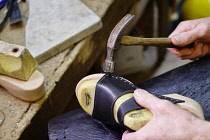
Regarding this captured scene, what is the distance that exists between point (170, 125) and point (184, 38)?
13.8 inches

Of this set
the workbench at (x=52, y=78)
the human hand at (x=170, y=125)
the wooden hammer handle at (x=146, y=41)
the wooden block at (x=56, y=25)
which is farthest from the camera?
the wooden block at (x=56, y=25)

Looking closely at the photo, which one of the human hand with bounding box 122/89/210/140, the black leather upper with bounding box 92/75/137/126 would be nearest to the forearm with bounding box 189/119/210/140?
the human hand with bounding box 122/89/210/140

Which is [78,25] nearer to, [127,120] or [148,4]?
[127,120]

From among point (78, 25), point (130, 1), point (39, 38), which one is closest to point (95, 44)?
point (78, 25)

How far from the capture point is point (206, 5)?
1.44 m

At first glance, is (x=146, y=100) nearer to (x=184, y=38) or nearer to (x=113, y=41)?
(x=113, y=41)

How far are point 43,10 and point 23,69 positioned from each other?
0.38 meters

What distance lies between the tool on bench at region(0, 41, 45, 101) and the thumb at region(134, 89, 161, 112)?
328mm

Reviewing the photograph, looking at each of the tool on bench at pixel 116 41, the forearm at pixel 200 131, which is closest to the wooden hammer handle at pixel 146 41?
the tool on bench at pixel 116 41

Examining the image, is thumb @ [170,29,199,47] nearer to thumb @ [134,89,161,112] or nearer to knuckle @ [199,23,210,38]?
knuckle @ [199,23,210,38]

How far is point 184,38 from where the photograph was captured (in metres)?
0.93

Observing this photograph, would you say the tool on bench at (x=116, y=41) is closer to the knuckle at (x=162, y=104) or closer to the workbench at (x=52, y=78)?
the knuckle at (x=162, y=104)

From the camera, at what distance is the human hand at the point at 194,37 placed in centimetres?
93

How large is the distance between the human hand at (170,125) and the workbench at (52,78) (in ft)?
Result: 1.17
